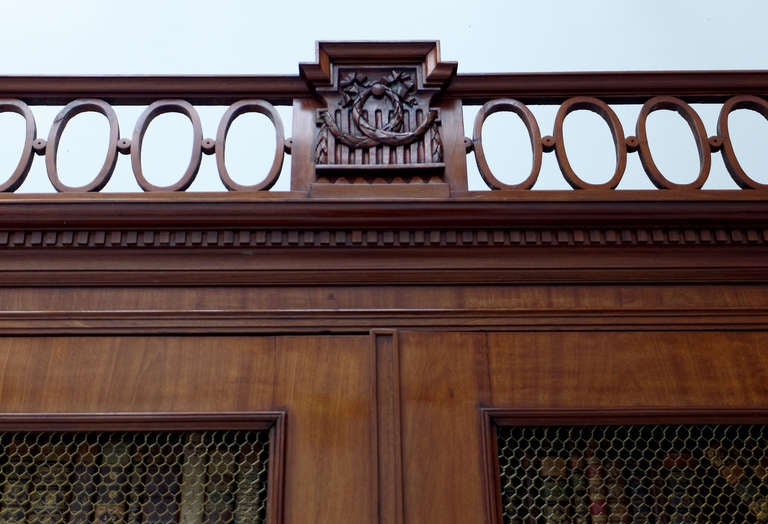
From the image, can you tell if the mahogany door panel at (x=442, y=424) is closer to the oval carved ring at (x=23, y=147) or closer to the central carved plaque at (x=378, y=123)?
the central carved plaque at (x=378, y=123)

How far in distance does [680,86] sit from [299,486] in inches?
31.0

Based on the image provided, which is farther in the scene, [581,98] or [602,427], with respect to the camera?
[581,98]

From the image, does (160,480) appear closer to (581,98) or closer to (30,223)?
(30,223)

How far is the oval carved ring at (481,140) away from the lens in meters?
1.03

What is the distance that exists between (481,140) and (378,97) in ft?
0.53

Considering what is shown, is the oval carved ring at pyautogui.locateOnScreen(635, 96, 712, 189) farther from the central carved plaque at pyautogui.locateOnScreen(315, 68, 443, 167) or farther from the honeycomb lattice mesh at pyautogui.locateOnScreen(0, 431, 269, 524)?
the honeycomb lattice mesh at pyautogui.locateOnScreen(0, 431, 269, 524)

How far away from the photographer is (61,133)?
106 centimetres

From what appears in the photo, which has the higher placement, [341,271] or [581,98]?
[581,98]

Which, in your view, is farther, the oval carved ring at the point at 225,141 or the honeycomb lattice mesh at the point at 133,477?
the oval carved ring at the point at 225,141

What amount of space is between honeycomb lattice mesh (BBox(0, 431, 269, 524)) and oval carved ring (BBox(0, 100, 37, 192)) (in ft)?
1.12

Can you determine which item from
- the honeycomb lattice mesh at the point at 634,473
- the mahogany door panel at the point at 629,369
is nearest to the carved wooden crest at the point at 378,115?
the mahogany door panel at the point at 629,369

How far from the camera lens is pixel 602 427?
37.2 inches

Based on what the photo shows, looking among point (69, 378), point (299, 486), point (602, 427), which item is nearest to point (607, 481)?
point (602, 427)

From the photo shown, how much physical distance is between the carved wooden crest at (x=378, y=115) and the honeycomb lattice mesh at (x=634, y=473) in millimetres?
386
